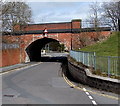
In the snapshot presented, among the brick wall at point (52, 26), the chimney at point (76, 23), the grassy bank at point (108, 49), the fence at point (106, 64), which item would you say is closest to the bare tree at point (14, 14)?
the brick wall at point (52, 26)

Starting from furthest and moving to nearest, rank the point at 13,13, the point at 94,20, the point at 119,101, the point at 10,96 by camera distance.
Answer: the point at 94,20 < the point at 13,13 < the point at 10,96 < the point at 119,101

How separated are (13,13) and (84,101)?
26.5 m

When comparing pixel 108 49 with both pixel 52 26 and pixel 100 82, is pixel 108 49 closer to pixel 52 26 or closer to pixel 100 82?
pixel 100 82

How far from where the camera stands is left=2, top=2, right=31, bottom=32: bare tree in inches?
1228

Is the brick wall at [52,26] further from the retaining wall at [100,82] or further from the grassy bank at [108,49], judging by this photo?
the retaining wall at [100,82]

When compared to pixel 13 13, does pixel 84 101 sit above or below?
below

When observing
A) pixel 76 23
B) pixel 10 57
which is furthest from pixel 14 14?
pixel 76 23

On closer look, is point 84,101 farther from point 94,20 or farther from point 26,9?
point 94,20

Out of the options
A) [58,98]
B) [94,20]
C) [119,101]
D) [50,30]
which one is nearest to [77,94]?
[58,98]

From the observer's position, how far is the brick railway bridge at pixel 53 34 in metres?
37.4

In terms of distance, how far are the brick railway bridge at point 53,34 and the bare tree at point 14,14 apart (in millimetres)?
2417

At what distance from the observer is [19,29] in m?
40.9

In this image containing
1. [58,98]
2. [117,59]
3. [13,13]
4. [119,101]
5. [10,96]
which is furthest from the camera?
[13,13]

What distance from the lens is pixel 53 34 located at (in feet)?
130
